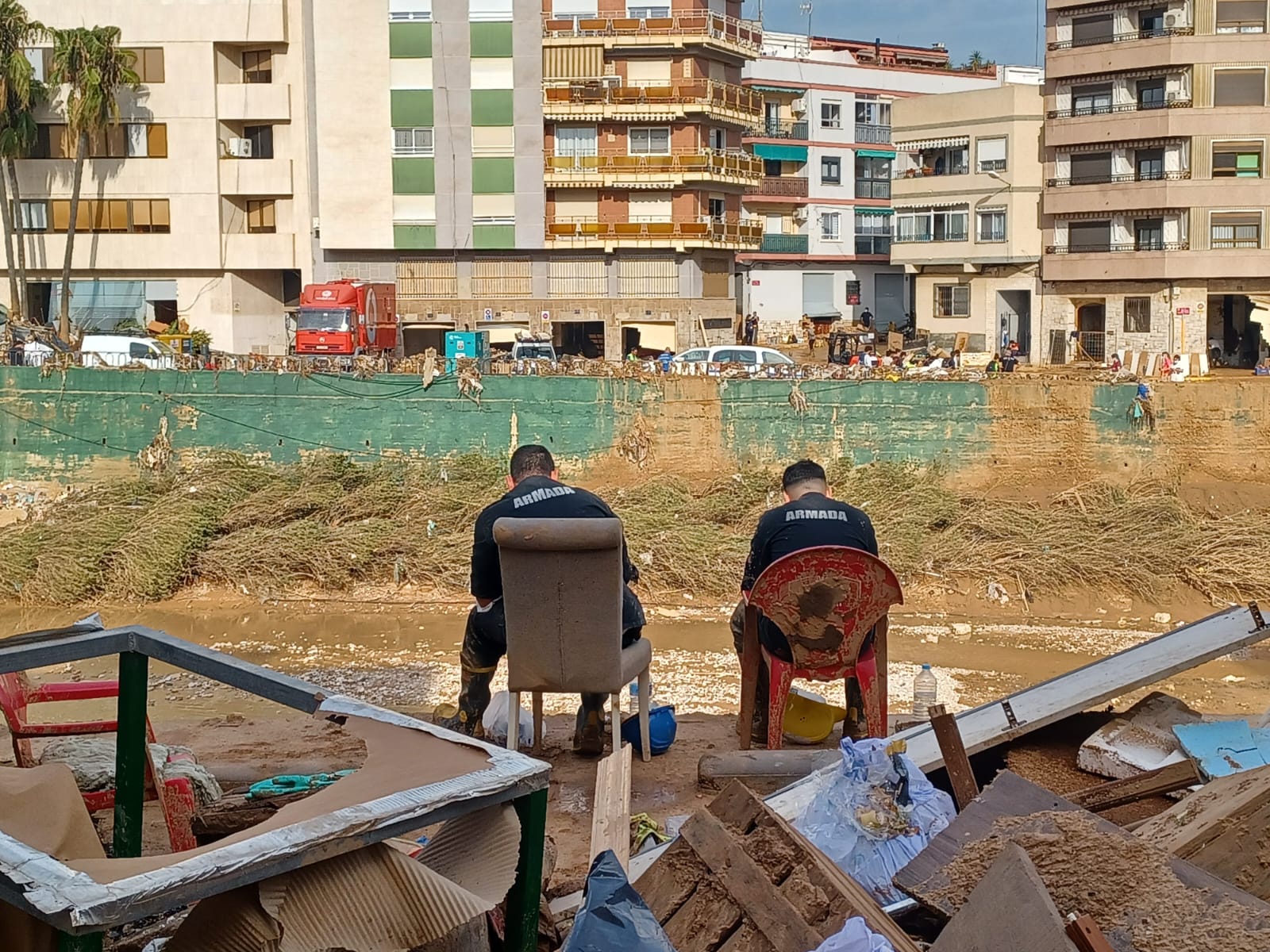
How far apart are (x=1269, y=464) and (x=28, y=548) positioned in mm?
19845

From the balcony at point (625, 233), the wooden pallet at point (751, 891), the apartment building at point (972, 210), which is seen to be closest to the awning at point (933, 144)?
the apartment building at point (972, 210)

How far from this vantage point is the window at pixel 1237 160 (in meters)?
37.4

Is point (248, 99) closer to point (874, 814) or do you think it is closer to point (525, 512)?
point (525, 512)

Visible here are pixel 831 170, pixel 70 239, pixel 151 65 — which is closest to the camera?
pixel 70 239

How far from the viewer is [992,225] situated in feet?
141

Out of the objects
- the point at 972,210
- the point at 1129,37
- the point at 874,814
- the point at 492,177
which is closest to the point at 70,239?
the point at 492,177

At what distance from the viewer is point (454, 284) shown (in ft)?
132

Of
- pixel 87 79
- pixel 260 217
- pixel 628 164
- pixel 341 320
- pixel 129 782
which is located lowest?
pixel 129 782

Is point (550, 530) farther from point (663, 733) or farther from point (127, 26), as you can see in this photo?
point (127, 26)

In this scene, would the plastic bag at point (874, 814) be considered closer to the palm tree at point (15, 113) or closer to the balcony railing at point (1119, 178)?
the balcony railing at point (1119, 178)

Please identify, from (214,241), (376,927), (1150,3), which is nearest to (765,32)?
(1150,3)

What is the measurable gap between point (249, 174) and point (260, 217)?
A: 1.43 m

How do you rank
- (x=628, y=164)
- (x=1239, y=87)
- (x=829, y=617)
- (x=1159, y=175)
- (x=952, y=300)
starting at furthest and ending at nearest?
(x=952, y=300) → (x=628, y=164) → (x=1159, y=175) → (x=1239, y=87) → (x=829, y=617)

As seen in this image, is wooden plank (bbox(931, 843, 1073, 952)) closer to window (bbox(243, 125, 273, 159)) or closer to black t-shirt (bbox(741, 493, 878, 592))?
black t-shirt (bbox(741, 493, 878, 592))
